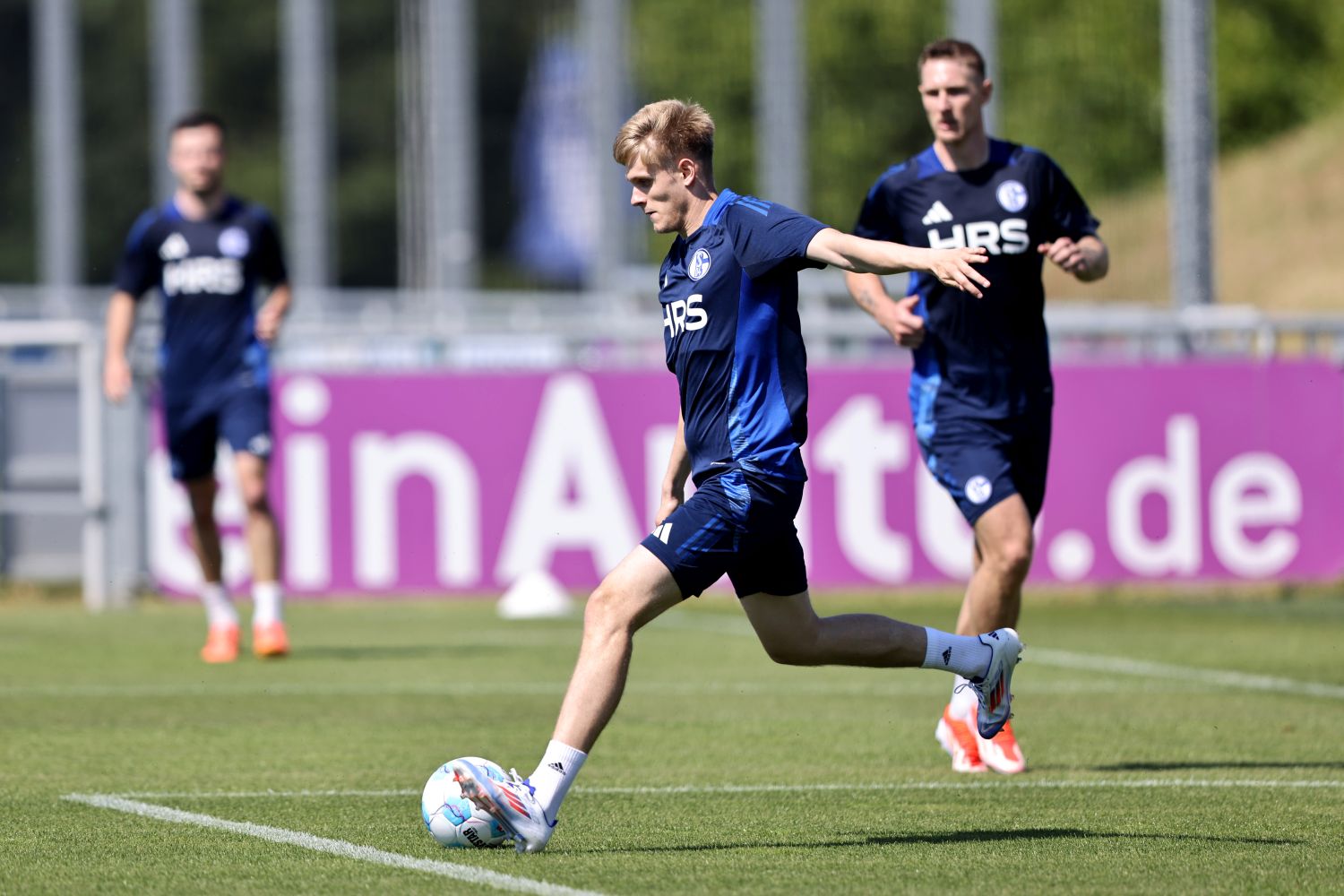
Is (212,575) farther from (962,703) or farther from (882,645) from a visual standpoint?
(882,645)

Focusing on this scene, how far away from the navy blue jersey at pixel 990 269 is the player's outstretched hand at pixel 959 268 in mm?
2447

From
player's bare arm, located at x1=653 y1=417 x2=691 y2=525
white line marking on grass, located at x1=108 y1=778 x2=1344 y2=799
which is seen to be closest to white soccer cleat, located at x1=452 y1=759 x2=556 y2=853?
player's bare arm, located at x1=653 y1=417 x2=691 y2=525

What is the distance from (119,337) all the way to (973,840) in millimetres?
6726

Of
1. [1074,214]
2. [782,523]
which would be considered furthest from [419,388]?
[782,523]

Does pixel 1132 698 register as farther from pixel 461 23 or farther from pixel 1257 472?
pixel 461 23

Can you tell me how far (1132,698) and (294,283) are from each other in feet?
78.5


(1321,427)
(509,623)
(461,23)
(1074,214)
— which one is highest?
(461,23)

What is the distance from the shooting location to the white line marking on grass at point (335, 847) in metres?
5.75

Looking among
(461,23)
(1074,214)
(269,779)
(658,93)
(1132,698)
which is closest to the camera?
(269,779)

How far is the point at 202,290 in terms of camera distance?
1201cm

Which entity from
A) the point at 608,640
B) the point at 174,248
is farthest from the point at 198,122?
the point at 608,640

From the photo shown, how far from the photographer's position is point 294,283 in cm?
3297

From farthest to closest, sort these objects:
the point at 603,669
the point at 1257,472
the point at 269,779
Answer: the point at 1257,472 → the point at 269,779 → the point at 603,669

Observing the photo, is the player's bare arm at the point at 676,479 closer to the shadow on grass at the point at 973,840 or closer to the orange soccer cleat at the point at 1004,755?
the shadow on grass at the point at 973,840
